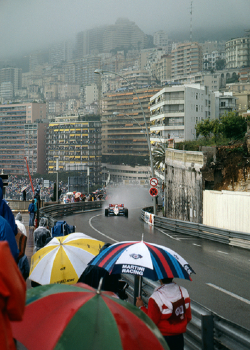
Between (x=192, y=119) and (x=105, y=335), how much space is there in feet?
241

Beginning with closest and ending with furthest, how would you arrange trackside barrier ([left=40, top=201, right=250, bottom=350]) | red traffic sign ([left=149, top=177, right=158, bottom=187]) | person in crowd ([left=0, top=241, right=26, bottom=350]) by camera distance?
1. person in crowd ([left=0, top=241, right=26, bottom=350])
2. trackside barrier ([left=40, top=201, right=250, bottom=350])
3. red traffic sign ([left=149, top=177, right=158, bottom=187])

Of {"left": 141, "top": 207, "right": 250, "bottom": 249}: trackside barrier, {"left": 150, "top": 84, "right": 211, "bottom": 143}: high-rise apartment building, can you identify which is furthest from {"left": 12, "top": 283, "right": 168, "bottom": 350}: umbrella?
{"left": 150, "top": 84, "right": 211, "bottom": 143}: high-rise apartment building

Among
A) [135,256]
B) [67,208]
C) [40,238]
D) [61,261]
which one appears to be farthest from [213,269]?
[67,208]

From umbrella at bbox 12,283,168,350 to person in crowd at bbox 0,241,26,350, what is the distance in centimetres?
57

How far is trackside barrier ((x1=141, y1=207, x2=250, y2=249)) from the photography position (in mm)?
18328

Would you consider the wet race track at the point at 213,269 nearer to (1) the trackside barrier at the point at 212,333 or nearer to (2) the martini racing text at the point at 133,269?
(1) the trackside barrier at the point at 212,333

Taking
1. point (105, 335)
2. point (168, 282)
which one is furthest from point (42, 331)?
point (168, 282)

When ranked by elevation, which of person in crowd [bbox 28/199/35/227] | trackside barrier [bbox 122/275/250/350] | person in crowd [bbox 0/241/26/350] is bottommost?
person in crowd [bbox 28/199/35/227]

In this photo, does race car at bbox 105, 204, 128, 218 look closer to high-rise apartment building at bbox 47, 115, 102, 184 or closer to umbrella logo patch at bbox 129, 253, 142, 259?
umbrella logo patch at bbox 129, 253, 142, 259

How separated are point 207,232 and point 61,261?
16214mm

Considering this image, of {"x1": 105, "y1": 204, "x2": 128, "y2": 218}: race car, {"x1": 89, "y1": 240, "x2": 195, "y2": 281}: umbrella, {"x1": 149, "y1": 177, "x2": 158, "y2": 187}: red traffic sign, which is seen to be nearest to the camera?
{"x1": 89, "y1": 240, "x2": 195, "y2": 281}: umbrella

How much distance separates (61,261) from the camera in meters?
6.46

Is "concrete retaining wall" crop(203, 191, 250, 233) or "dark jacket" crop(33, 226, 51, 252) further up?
"dark jacket" crop(33, 226, 51, 252)

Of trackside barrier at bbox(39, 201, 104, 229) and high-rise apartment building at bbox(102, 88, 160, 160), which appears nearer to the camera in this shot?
trackside barrier at bbox(39, 201, 104, 229)
